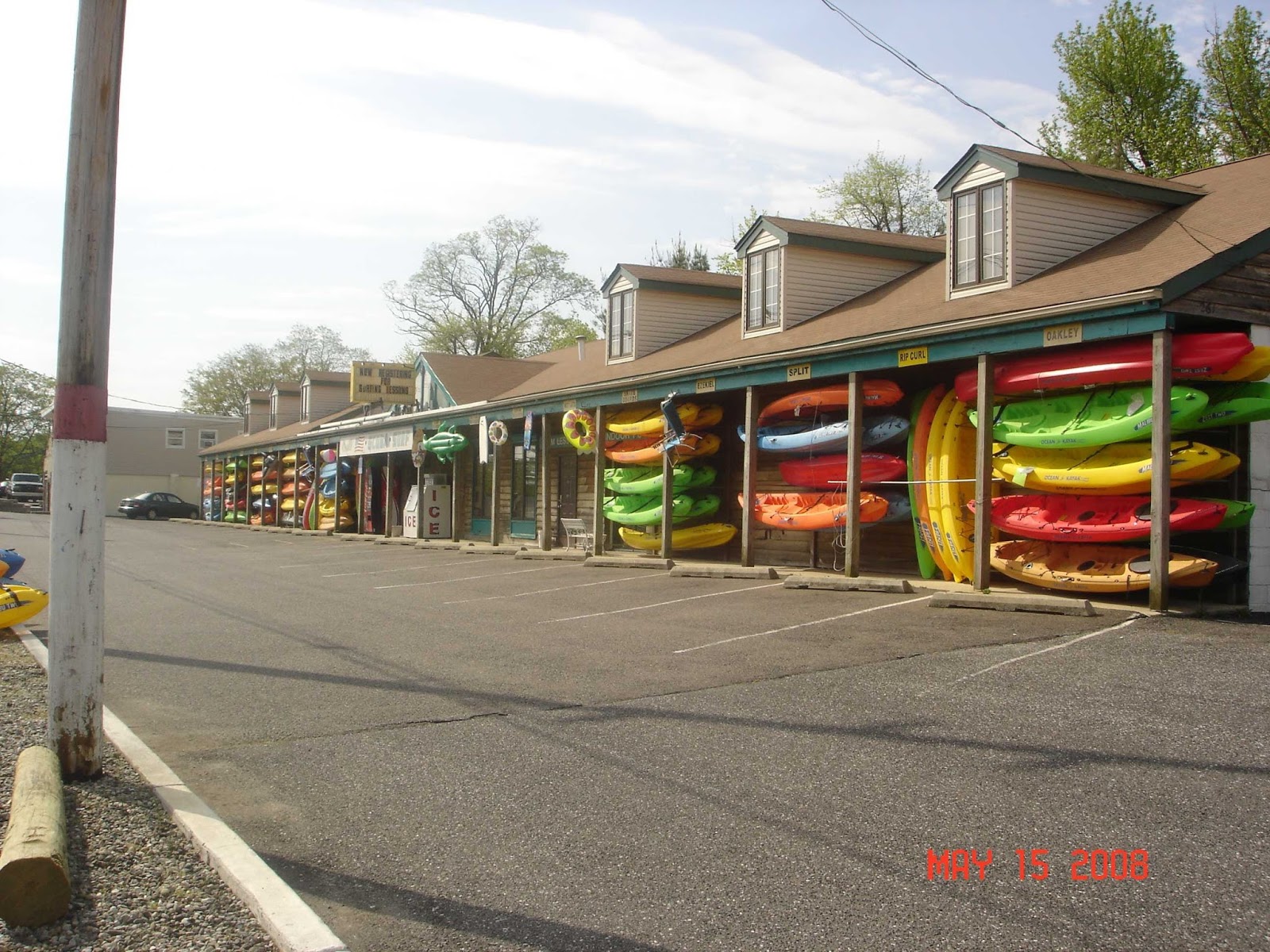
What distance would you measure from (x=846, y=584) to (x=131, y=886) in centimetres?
1006

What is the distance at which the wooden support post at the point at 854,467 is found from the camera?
14.0 metres

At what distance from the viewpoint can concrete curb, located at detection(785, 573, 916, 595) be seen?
1254 centimetres

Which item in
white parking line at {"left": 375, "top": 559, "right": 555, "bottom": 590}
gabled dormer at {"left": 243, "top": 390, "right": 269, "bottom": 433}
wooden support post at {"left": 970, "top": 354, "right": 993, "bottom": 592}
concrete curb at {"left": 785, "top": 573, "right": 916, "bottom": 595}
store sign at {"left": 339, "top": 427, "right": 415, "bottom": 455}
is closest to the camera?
wooden support post at {"left": 970, "top": 354, "right": 993, "bottom": 592}

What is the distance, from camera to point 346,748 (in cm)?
621

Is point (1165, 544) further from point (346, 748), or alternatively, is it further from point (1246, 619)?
point (346, 748)

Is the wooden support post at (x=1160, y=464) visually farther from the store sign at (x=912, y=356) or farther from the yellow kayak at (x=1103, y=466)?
the store sign at (x=912, y=356)

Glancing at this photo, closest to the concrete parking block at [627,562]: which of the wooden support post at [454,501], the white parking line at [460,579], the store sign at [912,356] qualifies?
the white parking line at [460,579]

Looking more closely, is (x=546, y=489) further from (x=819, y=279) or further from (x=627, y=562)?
(x=819, y=279)

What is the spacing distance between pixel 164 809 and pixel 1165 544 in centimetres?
905

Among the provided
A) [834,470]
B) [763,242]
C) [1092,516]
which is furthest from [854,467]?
[763,242]

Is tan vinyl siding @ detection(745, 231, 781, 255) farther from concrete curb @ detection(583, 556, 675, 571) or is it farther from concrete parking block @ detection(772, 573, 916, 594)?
concrete parking block @ detection(772, 573, 916, 594)

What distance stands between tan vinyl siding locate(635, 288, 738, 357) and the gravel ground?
57.5 feet

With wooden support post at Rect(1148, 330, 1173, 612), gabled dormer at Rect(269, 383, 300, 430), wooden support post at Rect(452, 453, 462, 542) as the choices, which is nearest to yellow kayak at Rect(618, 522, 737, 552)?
wooden support post at Rect(1148, 330, 1173, 612)
